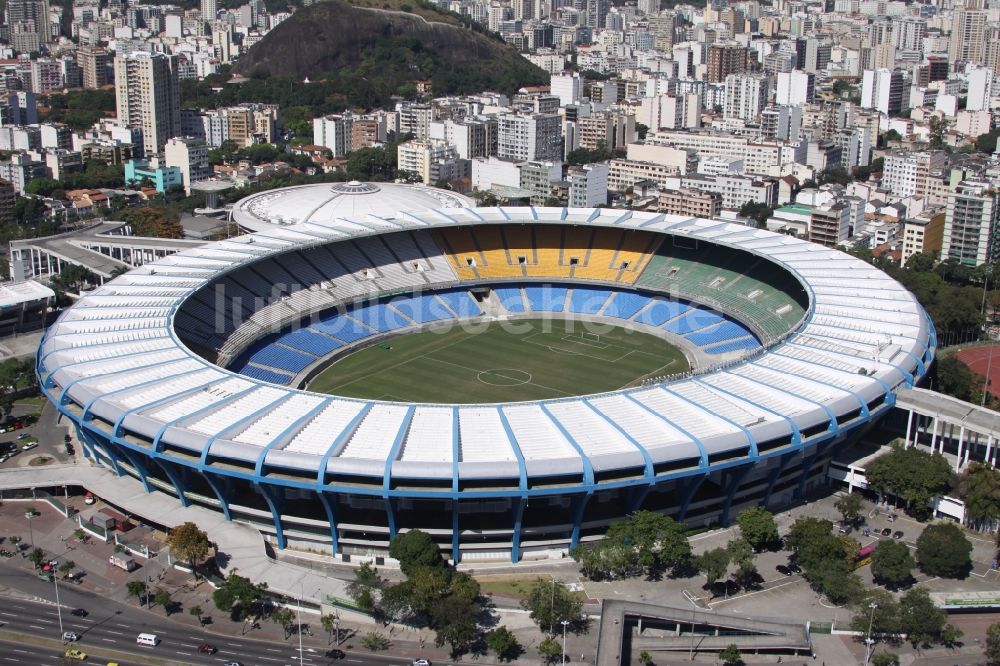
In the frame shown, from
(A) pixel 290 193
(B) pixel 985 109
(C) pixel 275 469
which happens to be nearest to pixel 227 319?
(C) pixel 275 469

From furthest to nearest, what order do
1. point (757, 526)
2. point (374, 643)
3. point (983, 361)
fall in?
point (983, 361) < point (757, 526) < point (374, 643)

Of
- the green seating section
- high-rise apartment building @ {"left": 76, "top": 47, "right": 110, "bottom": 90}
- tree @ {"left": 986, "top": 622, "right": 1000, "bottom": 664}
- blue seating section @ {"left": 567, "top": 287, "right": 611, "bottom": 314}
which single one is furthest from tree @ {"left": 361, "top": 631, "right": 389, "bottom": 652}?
high-rise apartment building @ {"left": 76, "top": 47, "right": 110, "bottom": 90}

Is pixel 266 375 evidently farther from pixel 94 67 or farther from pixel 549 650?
pixel 94 67

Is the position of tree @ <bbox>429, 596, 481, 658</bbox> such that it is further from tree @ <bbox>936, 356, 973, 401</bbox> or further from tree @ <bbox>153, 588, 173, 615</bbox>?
tree @ <bbox>936, 356, 973, 401</bbox>

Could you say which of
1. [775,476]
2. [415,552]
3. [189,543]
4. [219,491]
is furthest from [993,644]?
[219,491]

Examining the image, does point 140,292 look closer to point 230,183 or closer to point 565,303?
point 565,303

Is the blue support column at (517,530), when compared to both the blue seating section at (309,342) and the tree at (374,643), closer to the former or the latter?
the tree at (374,643)

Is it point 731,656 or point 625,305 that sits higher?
point 625,305
